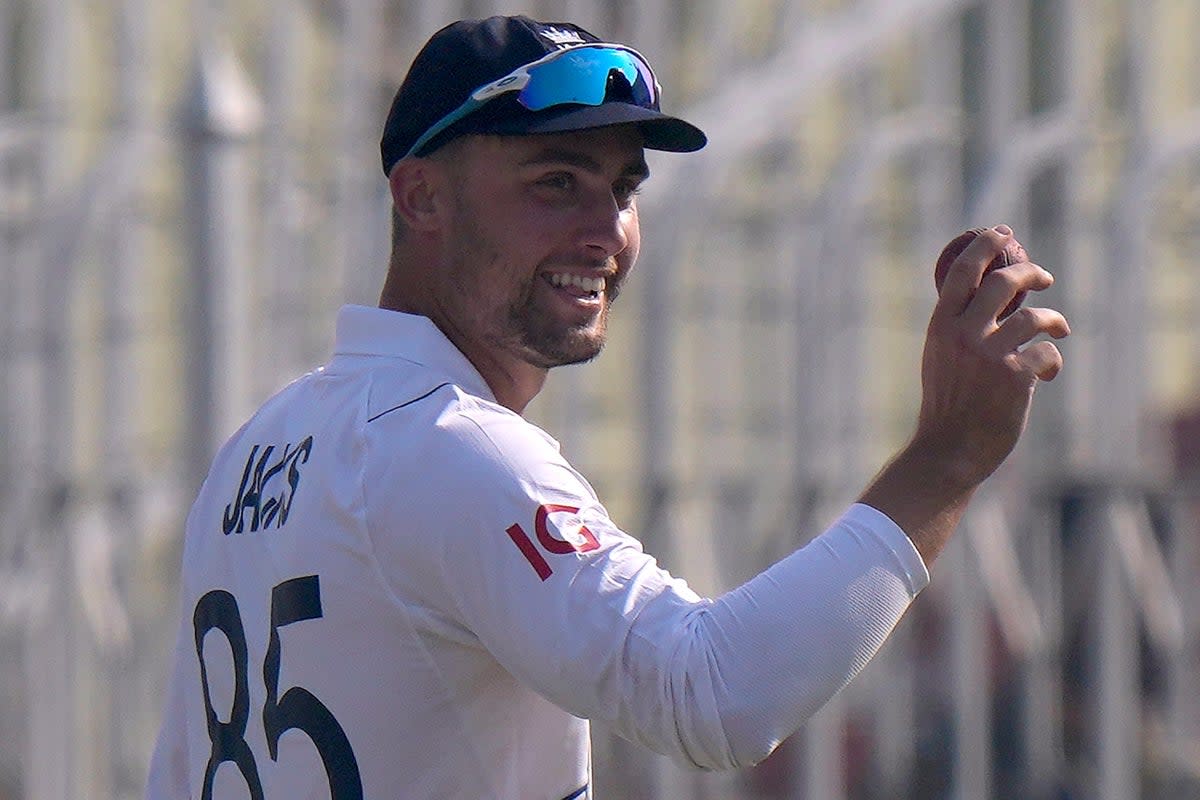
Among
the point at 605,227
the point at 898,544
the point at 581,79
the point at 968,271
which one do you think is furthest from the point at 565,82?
the point at 898,544

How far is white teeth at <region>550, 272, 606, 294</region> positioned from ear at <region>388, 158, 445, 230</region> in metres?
0.14

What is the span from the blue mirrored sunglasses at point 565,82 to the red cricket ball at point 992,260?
333 millimetres

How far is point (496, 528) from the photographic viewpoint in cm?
178

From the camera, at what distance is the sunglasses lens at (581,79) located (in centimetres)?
193

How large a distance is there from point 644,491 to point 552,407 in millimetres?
427

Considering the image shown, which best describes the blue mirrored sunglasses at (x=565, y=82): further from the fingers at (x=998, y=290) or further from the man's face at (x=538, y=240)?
the fingers at (x=998, y=290)

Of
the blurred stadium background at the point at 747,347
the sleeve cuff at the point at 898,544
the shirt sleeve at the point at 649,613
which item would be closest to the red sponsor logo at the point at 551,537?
the shirt sleeve at the point at 649,613

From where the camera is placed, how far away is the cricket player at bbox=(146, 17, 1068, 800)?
5.65ft

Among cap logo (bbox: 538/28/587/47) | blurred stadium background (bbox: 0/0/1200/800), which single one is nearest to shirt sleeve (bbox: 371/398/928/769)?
cap logo (bbox: 538/28/587/47)

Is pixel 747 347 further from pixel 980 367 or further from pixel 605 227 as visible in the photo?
pixel 980 367

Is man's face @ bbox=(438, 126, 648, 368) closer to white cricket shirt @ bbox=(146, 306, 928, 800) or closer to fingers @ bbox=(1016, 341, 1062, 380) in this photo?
white cricket shirt @ bbox=(146, 306, 928, 800)

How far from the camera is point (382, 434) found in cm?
189

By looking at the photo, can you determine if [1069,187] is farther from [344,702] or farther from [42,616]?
[344,702]

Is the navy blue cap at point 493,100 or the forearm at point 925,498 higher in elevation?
the navy blue cap at point 493,100
